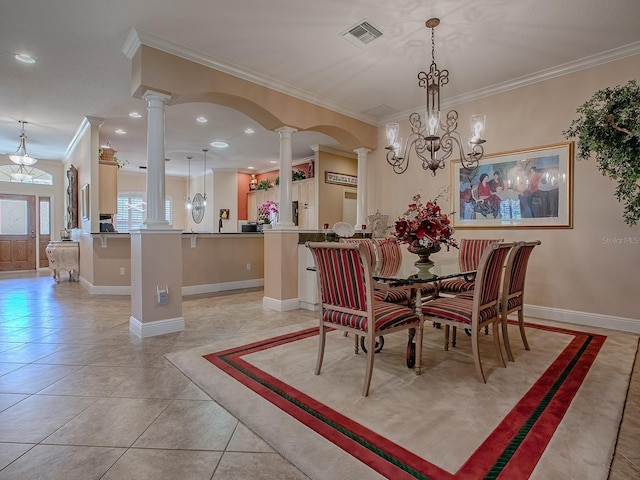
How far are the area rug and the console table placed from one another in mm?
5441

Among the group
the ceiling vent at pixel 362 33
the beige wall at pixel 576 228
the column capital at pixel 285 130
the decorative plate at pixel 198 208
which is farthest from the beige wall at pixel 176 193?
the beige wall at pixel 576 228

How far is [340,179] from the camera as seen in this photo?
24.3 ft

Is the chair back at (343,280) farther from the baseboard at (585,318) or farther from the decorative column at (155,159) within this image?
the baseboard at (585,318)

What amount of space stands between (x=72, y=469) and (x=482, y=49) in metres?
4.32

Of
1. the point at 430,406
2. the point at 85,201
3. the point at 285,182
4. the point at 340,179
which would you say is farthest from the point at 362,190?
the point at 85,201

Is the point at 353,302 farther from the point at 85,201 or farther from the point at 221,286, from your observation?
the point at 85,201

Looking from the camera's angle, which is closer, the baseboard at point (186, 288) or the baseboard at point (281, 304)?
the baseboard at point (281, 304)

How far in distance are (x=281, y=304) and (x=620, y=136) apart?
353 centimetres

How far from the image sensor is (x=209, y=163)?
8.70m

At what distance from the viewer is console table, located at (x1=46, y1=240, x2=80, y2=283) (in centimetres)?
658

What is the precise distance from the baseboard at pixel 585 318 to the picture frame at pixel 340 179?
437 cm

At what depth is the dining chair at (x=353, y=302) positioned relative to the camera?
2.05 m

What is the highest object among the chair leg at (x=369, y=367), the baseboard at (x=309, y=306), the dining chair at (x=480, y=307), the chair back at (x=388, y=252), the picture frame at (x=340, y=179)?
the picture frame at (x=340, y=179)

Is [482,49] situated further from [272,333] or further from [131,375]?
[131,375]
